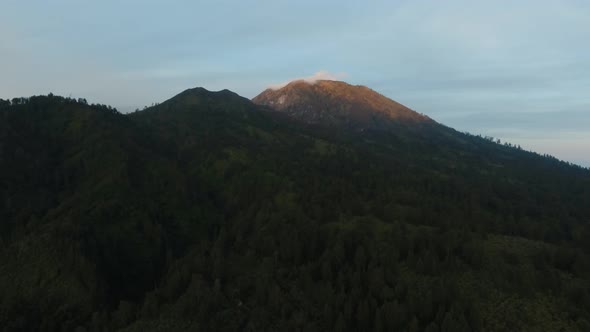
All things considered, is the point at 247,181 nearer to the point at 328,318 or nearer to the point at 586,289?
the point at 328,318

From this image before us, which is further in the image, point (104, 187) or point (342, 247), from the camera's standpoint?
point (104, 187)

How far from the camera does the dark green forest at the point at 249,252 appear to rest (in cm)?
7138

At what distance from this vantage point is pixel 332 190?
148 m

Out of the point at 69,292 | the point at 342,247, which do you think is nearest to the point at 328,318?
the point at 342,247

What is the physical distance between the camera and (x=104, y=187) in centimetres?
12950

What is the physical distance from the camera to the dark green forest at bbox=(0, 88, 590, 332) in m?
71.4

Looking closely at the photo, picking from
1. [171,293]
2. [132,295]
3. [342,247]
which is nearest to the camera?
[171,293]

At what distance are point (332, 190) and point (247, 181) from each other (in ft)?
133

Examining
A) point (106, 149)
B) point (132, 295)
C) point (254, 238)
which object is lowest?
point (132, 295)

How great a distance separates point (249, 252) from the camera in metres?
97.2

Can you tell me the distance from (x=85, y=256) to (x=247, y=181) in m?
78.4

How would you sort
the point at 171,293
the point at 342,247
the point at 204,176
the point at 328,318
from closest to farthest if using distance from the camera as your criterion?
the point at 328,318 < the point at 171,293 < the point at 342,247 < the point at 204,176

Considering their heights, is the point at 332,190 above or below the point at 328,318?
above

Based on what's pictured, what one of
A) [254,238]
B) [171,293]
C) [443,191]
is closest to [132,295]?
[171,293]
